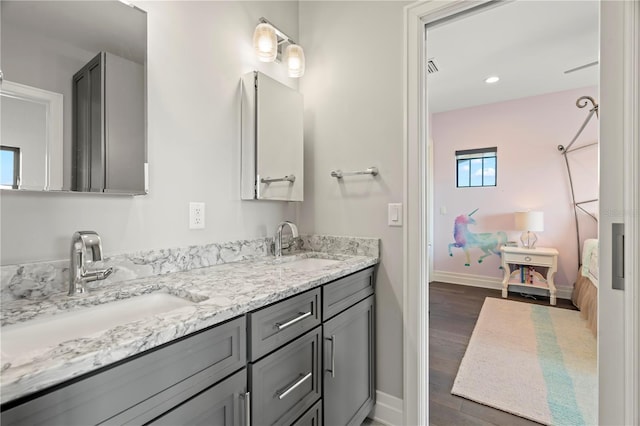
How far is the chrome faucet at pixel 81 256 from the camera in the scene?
0.91 metres

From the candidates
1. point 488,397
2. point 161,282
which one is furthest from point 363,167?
point 488,397

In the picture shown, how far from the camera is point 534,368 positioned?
2.13m

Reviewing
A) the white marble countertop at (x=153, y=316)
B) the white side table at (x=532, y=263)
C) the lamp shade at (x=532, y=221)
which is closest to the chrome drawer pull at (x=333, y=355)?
the white marble countertop at (x=153, y=316)

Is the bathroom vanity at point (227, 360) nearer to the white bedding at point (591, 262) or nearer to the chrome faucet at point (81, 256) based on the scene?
the chrome faucet at point (81, 256)

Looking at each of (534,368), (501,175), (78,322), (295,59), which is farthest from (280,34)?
(501,175)

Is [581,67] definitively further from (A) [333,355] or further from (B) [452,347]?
(A) [333,355]

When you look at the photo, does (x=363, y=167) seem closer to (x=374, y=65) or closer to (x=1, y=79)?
(x=374, y=65)

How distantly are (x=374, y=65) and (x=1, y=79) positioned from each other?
5.24 feet

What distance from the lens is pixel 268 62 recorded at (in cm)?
176

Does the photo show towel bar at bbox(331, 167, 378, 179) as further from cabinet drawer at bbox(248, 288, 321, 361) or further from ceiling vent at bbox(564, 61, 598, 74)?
ceiling vent at bbox(564, 61, 598, 74)

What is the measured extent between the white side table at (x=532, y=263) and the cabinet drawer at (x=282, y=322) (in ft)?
11.8

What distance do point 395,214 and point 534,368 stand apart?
1680mm

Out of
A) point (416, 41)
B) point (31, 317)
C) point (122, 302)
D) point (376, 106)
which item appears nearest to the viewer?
point (31, 317)

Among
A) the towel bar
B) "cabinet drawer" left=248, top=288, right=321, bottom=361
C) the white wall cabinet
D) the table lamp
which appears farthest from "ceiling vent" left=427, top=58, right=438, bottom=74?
"cabinet drawer" left=248, top=288, right=321, bottom=361
